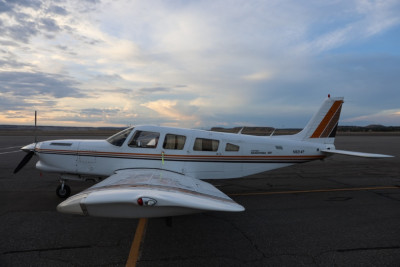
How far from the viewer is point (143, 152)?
6938 mm

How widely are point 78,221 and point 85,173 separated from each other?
6.59 ft

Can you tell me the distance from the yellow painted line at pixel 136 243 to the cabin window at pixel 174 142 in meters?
2.20

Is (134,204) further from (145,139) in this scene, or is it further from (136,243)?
(145,139)

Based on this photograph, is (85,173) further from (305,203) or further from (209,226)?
(305,203)

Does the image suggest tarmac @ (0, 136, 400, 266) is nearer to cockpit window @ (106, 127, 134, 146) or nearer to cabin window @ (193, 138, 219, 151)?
cabin window @ (193, 138, 219, 151)

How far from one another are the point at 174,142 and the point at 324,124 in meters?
5.28

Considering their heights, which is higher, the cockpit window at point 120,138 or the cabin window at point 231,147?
the cockpit window at point 120,138

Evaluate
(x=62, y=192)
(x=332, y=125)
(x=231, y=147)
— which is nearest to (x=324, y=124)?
(x=332, y=125)

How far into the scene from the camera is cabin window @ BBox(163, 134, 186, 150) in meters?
7.06

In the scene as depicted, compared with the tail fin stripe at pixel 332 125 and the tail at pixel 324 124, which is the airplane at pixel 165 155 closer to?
the tail at pixel 324 124

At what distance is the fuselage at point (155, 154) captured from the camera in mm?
6977

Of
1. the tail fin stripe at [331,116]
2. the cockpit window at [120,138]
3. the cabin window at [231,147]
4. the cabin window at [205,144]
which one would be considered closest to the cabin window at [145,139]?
the cockpit window at [120,138]

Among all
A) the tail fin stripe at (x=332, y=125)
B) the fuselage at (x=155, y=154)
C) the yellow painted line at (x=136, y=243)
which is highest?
the tail fin stripe at (x=332, y=125)

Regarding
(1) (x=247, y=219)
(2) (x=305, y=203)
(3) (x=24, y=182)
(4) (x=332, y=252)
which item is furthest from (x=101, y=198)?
(3) (x=24, y=182)
